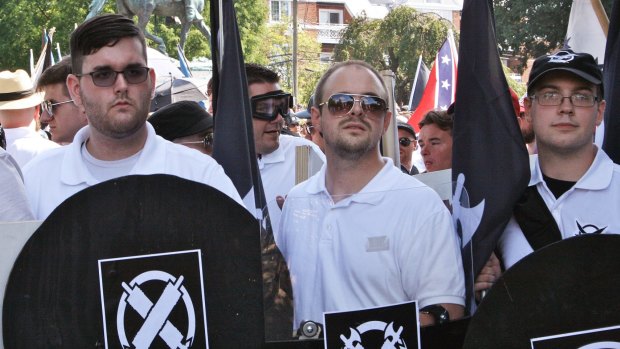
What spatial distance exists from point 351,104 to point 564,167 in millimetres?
793

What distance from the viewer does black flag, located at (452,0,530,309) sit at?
319 centimetres

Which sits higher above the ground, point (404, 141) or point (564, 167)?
point (404, 141)

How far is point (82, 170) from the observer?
10.5ft

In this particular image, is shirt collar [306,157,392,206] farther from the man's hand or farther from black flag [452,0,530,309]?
the man's hand

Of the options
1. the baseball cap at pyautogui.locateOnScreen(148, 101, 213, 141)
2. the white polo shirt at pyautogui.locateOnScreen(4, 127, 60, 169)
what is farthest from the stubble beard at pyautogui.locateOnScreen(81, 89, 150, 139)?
the white polo shirt at pyautogui.locateOnScreen(4, 127, 60, 169)

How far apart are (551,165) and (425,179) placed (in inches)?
19.7

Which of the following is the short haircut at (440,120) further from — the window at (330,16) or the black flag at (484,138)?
the window at (330,16)

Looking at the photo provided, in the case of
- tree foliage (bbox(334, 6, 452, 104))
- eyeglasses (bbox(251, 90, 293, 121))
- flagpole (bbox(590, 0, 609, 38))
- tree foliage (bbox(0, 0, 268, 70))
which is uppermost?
tree foliage (bbox(0, 0, 268, 70))

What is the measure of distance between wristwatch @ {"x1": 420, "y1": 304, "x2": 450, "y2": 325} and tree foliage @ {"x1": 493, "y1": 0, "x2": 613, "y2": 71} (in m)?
19.3

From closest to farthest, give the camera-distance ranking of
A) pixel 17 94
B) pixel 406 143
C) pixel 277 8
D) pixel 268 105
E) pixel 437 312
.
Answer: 1. pixel 437 312
2. pixel 268 105
3. pixel 17 94
4. pixel 406 143
5. pixel 277 8

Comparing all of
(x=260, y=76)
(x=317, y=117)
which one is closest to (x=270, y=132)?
(x=260, y=76)

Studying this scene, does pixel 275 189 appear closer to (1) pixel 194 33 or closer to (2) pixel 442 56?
(2) pixel 442 56

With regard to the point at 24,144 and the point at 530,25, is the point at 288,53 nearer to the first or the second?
the point at 530,25

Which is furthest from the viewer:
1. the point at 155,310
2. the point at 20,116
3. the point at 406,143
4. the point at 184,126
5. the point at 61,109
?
the point at 406,143
